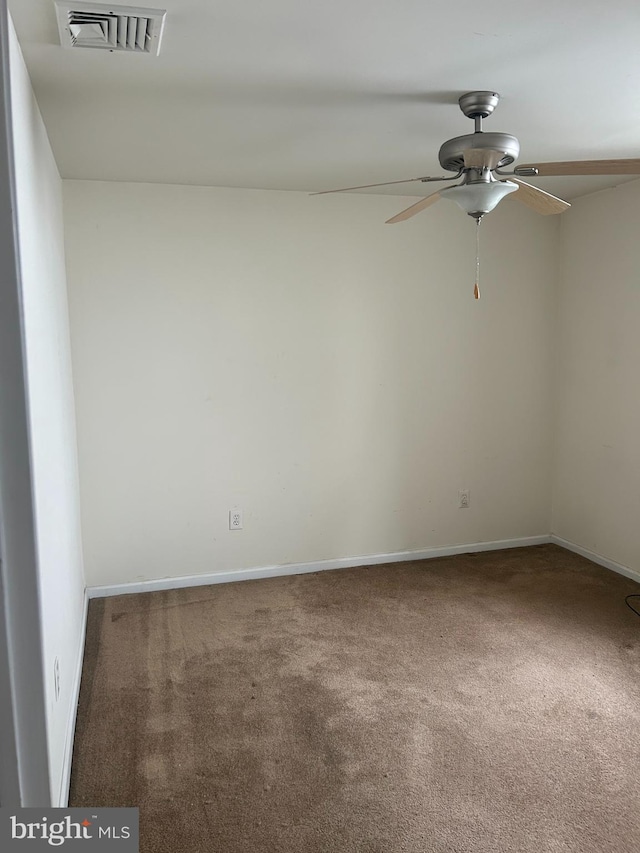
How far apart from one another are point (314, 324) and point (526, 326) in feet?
4.76

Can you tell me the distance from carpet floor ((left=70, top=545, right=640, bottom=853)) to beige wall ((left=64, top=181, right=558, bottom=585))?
1.50ft

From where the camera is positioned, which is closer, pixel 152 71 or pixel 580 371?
pixel 152 71

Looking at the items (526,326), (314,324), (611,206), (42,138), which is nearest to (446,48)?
(42,138)

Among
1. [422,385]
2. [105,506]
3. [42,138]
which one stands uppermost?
[42,138]

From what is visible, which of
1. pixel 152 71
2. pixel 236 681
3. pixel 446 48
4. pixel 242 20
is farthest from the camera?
pixel 236 681

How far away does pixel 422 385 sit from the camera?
167 inches

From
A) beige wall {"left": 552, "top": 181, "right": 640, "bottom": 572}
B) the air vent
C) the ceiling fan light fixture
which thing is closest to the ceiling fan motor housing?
the ceiling fan light fixture

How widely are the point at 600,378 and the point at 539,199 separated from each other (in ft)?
6.25

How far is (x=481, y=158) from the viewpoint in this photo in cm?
235

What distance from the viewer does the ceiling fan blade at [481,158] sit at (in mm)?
2314

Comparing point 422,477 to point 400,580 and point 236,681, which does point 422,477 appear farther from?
point 236,681

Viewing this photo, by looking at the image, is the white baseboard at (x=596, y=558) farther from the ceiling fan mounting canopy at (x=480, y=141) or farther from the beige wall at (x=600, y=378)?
the ceiling fan mounting canopy at (x=480, y=141)

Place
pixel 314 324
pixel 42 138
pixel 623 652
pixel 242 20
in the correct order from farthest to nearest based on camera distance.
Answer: pixel 314 324 < pixel 623 652 < pixel 42 138 < pixel 242 20

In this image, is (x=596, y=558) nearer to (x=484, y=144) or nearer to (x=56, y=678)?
(x=484, y=144)
